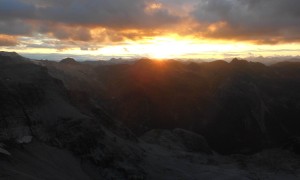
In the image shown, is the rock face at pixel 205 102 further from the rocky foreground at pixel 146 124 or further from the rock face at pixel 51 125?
the rock face at pixel 51 125

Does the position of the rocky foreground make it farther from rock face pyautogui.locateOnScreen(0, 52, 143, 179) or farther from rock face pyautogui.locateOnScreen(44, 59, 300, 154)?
rock face pyautogui.locateOnScreen(44, 59, 300, 154)

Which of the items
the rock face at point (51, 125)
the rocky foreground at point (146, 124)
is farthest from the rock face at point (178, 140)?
the rock face at point (51, 125)

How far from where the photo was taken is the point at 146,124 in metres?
106

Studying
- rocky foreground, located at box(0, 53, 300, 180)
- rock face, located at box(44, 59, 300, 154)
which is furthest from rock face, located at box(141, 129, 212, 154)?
rock face, located at box(44, 59, 300, 154)

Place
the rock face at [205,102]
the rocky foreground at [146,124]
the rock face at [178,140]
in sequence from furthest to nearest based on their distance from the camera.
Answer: the rock face at [205,102]
the rock face at [178,140]
the rocky foreground at [146,124]

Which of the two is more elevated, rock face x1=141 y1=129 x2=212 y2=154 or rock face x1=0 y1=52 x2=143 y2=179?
rock face x1=0 y1=52 x2=143 y2=179

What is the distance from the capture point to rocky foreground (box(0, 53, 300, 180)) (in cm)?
4509

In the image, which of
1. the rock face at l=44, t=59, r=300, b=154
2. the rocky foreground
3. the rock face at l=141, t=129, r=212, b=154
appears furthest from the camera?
the rock face at l=44, t=59, r=300, b=154

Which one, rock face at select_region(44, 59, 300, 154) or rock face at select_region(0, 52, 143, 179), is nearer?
rock face at select_region(0, 52, 143, 179)

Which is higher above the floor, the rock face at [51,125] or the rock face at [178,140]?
the rock face at [51,125]

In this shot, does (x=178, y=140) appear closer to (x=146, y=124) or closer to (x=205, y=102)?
(x=146, y=124)

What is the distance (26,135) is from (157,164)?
18830mm

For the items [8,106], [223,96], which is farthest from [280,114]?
[8,106]

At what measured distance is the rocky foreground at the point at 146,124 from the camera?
45094 mm
